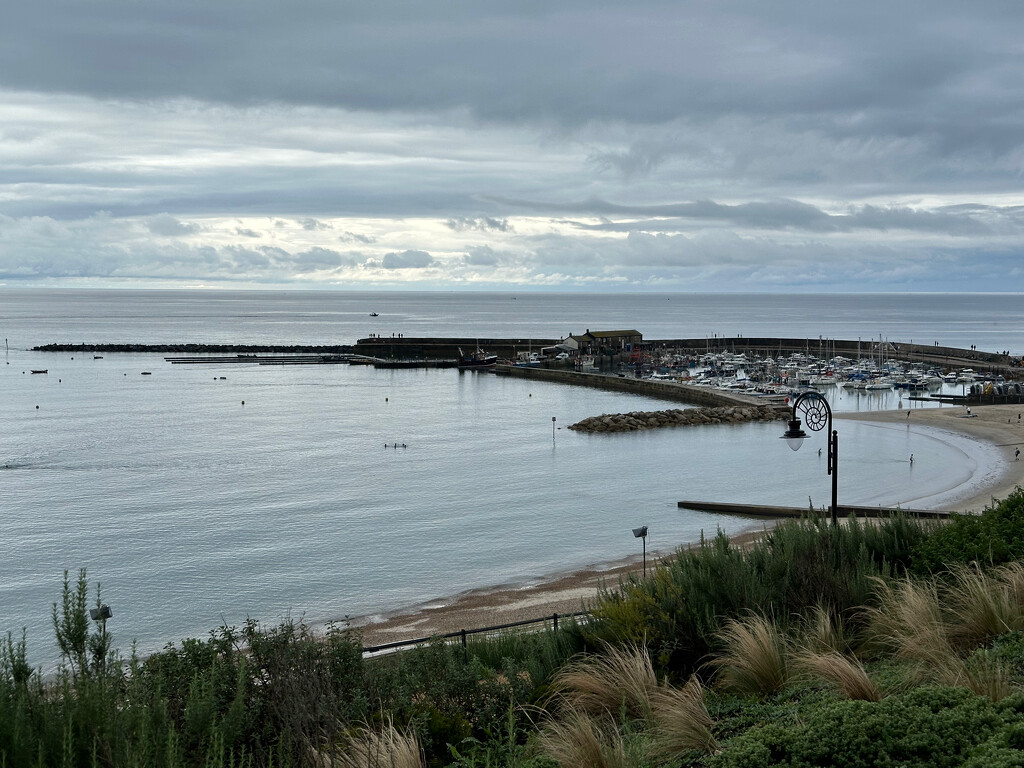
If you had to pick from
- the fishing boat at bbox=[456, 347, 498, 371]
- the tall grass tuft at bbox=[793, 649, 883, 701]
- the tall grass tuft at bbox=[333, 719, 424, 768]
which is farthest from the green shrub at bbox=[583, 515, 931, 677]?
the fishing boat at bbox=[456, 347, 498, 371]

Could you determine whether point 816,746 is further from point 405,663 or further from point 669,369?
point 669,369

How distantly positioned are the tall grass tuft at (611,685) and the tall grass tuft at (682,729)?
0.56m

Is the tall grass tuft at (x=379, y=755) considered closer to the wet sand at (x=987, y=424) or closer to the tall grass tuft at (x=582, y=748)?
the tall grass tuft at (x=582, y=748)

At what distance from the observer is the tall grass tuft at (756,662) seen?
8.09 m

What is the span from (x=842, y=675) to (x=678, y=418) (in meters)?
56.4

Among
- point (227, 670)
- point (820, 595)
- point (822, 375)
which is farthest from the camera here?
point (822, 375)

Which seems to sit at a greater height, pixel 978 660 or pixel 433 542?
pixel 978 660

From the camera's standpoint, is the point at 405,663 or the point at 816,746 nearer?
the point at 816,746

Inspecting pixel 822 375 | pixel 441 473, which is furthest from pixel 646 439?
pixel 822 375

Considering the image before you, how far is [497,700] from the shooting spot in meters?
8.47

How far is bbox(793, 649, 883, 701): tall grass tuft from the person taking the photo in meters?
6.89

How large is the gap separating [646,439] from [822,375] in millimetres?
42941

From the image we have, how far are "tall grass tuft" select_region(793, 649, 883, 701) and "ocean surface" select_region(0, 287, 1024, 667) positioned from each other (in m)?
4.76

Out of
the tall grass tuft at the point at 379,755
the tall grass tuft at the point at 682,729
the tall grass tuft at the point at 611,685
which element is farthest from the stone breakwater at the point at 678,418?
the tall grass tuft at the point at 379,755
